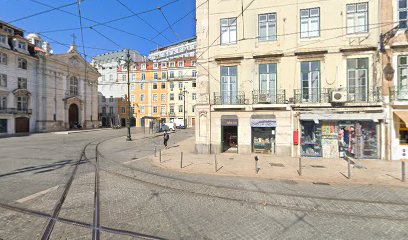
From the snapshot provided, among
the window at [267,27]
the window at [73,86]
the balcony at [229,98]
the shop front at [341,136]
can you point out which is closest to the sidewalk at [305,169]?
the shop front at [341,136]

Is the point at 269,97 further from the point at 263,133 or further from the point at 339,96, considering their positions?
the point at 339,96

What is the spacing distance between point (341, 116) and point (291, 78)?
387cm

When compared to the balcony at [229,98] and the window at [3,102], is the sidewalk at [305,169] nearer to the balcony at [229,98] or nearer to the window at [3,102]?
the balcony at [229,98]

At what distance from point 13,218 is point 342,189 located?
1021cm

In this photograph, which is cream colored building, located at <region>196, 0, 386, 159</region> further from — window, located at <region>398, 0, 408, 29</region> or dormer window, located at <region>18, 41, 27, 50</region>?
dormer window, located at <region>18, 41, 27, 50</region>

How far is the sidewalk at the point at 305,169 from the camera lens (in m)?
8.36

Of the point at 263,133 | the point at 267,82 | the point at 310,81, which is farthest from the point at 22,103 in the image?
the point at 310,81

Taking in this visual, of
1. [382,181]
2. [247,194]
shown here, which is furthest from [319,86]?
[247,194]

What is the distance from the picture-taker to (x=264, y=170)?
974cm

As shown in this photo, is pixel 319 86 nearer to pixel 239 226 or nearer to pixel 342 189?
pixel 342 189

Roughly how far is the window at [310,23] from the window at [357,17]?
1.80m

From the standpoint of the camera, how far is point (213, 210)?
544cm

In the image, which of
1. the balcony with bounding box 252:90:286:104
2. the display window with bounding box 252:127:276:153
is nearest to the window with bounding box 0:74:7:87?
the balcony with bounding box 252:90:286:104

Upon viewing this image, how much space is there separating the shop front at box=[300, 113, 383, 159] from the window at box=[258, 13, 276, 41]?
601 cm
